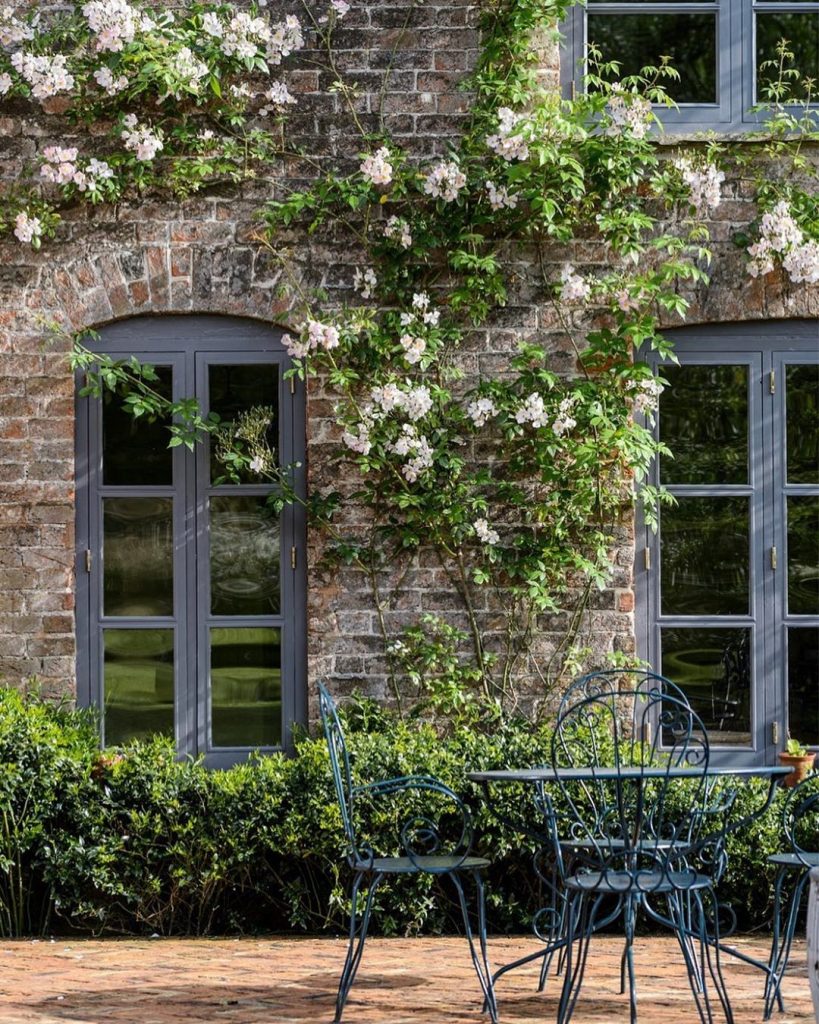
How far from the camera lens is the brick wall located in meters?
6.55

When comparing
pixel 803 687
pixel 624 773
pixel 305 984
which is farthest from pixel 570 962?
pixel 803 687

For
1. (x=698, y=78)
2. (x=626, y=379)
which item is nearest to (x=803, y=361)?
(x=626, y=379)

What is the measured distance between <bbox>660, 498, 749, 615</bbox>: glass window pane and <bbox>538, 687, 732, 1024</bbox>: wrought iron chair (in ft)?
1.66

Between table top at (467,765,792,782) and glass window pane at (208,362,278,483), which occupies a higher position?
glass window pane at (208,362,278,483)

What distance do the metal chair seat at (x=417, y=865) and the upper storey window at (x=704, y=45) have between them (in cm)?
370

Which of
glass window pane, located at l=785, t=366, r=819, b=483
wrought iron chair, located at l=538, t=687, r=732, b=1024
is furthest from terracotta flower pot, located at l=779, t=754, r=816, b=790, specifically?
glass window pane, located at l=785, t=366, r=819, b=483

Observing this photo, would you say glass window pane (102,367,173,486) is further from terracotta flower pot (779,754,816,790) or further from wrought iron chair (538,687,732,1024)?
terracotta flower pot (779,754,816,790)

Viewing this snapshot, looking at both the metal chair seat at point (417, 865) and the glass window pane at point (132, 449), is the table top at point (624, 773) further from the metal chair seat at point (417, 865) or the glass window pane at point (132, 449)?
the glass window pane at point (132, 449)

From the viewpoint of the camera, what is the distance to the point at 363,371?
659cm

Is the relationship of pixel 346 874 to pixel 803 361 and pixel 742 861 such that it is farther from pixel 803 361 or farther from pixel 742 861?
pixel 803 361

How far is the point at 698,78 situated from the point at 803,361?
4.59ft

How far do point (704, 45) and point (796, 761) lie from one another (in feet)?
10.8

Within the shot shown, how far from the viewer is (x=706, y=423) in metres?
6.71

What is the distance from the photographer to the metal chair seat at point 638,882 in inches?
161
